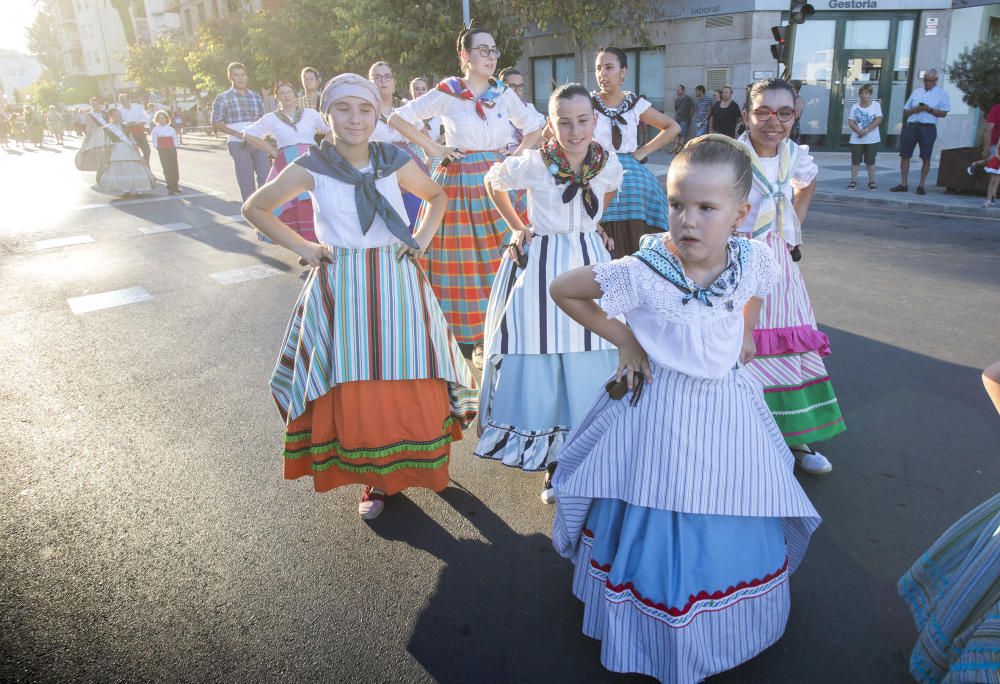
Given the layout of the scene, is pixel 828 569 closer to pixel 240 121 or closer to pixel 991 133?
pixel 240 121

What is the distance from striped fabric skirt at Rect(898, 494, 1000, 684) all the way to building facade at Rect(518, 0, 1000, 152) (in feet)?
61.8

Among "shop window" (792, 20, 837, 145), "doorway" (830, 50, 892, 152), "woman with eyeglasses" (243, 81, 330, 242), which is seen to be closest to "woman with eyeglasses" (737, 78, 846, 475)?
"woman with eyeglasses" (243, 81, 330, 242)

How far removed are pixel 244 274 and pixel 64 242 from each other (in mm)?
4338

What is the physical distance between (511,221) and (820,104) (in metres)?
19.2

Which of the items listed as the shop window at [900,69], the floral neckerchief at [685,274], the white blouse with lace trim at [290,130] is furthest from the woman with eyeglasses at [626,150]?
→ the shop window at [900,69]

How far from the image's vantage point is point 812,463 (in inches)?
154

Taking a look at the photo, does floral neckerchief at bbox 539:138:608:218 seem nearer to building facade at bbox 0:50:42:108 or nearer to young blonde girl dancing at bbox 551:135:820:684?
young blonde girl dancing at bbox 551:135:820:684

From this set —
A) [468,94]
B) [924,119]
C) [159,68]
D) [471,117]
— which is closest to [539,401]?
[471,117]

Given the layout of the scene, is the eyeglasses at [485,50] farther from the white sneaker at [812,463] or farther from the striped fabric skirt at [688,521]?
the striped fabric skirt at [688,521]

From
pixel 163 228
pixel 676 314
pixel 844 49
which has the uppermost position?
pixel 844 49

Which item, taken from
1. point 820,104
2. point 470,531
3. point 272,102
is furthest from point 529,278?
point 272,102

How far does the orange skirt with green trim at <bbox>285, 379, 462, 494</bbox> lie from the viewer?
3.45 metres

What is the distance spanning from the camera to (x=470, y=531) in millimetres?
3553

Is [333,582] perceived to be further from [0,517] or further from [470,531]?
[0,517]
